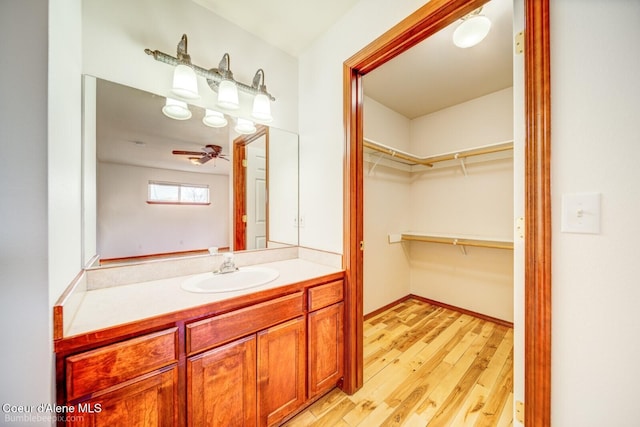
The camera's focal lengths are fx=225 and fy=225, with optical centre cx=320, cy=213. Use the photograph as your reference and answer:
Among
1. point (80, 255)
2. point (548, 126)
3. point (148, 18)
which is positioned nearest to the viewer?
point (548, 126)

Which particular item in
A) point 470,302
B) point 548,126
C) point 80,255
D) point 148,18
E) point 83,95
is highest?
point 148,18

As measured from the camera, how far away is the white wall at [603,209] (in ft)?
2.14

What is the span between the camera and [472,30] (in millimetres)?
1367

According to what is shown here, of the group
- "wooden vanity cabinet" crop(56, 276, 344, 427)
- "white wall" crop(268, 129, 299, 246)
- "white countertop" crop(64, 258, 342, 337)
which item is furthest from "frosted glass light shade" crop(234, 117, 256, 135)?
"wooden vanity cabinet" crop(56, 276, 344, 427)

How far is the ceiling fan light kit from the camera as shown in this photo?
1.29 meters

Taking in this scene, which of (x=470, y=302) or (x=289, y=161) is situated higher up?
(x=289, y=161)

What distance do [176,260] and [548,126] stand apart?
73.1 inches

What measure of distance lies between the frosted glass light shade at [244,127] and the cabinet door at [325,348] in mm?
1364

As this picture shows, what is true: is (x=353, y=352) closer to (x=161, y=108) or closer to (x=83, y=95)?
(x=161, y=108)

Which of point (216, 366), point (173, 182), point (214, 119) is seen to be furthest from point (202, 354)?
point (214, 119)

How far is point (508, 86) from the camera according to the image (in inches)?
90.5

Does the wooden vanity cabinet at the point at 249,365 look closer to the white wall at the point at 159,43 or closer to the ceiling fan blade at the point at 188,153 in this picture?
the ceiling fan blade at the point at 188,153

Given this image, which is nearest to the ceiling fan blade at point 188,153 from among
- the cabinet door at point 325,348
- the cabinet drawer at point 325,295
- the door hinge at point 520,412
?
the cabinet drawer at point 325,295

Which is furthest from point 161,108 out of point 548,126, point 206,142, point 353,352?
point 353,352
